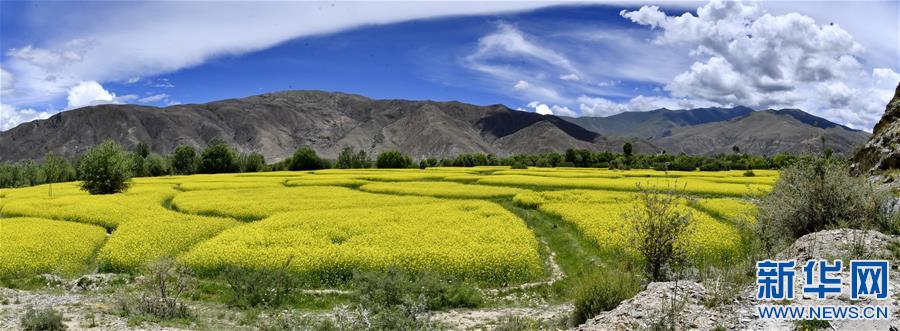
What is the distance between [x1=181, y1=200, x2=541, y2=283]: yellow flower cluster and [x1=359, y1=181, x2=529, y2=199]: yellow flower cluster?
11.4 meters

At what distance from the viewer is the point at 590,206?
30359 mm

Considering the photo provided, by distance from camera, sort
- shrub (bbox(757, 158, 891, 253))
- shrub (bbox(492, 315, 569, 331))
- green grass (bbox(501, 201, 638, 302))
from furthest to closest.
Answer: green grass (bbox(501, 201, 638, 302)) < shrub (bbox(757, 158, 891, 253)) < shrub (bbox(492, 315, 569, 331))

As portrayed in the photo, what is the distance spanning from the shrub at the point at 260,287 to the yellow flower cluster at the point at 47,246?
856 cm

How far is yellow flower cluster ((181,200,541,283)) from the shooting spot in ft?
58.1

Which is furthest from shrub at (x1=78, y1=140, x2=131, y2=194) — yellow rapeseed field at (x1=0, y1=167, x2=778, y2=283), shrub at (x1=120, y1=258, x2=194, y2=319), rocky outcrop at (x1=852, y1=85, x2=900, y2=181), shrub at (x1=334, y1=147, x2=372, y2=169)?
shrub at (x1=334, y1=147, x2=372, y2=169)

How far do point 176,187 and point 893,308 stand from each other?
54.1 metres

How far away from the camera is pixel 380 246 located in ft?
66.2

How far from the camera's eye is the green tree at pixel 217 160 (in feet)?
311

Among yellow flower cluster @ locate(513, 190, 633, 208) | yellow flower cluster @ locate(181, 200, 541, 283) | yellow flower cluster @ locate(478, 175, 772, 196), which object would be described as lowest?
yellow flower cluster @ locate(181, 200, 541, 283)

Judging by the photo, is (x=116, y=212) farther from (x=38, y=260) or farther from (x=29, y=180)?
(x=29, y=180)

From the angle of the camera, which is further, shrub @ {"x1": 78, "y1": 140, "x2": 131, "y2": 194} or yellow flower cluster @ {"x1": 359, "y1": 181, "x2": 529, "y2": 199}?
shrub @ {"x1": 78, "y1": 140, "x2": 131, "y2": 194}

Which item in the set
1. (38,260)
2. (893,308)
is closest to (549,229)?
(893,308)

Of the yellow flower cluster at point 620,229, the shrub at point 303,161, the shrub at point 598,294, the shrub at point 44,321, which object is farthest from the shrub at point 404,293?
the shrub at point 303,161

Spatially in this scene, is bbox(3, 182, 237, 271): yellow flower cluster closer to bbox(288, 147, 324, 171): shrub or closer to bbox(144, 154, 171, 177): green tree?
bbox(288, 147, 324, 171): shrub
